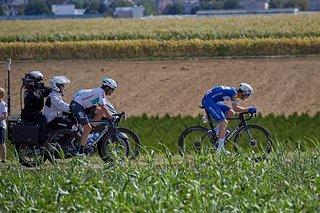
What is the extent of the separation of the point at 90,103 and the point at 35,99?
1.10 meters

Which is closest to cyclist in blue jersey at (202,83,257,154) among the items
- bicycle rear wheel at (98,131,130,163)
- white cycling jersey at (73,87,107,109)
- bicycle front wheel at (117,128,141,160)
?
bicycle front wheel at (117,128,141,160)

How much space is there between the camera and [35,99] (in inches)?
708

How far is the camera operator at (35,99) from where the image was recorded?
17.8m

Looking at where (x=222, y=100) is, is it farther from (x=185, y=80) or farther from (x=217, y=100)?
(x=185, y=80)

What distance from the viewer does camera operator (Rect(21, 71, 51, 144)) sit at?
17750 millimetres

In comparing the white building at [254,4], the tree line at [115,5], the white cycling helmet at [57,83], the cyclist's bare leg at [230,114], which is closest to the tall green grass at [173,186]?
the white cycling helmet at [57,83]

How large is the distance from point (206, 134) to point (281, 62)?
2657 cm

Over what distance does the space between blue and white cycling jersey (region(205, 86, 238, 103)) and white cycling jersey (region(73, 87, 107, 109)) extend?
6.33ft

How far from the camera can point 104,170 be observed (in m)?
13.8

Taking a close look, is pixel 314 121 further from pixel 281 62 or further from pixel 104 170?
pixel 281 62

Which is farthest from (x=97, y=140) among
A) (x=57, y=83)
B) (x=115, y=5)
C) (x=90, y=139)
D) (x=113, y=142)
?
(x=115, y=5)

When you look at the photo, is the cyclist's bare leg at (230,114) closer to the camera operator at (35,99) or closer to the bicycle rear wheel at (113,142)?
the bicycle rear wheel at (113,142)

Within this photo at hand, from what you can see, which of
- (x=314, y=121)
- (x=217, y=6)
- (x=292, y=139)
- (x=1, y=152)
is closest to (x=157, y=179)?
(x=1, y=152)

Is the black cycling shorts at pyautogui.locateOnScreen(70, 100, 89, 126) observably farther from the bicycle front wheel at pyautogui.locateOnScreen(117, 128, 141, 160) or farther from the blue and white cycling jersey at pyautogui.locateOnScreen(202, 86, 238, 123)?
the blue and white cycling jersey at pyautogui.locateOnScreen(202, 86, 238, 123)
